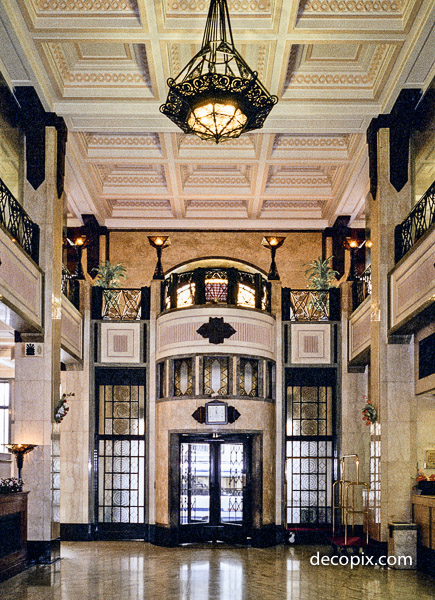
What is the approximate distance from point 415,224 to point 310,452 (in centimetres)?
593

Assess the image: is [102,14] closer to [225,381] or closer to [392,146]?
[392,146]

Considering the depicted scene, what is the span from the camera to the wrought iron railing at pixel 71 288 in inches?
578

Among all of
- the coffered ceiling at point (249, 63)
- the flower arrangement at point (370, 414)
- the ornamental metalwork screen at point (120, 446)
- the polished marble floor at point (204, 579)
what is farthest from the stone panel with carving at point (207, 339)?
the polished marble floor at point (204, 579)

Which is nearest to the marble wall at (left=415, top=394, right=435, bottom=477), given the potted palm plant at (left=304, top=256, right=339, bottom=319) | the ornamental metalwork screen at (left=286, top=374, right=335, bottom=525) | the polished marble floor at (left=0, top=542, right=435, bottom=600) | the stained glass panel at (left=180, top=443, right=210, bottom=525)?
the polished marble floor at (left=0, top=542, right=435, bottom=600)

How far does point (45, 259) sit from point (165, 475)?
4.85 meters

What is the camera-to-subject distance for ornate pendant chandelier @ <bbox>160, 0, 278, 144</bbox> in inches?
336

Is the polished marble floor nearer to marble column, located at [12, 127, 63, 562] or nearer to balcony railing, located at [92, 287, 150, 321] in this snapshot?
marble column, located at [12, 127, 63, 562]

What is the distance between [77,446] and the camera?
1548 centimetres

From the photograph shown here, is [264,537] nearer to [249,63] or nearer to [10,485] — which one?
[10,485]

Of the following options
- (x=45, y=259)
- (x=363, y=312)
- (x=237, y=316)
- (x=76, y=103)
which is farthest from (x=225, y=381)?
(x=76, y=103)

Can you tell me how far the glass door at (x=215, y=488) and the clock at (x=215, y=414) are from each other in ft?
1.81

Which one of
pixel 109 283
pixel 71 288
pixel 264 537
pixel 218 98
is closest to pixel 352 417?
pixel 264 537

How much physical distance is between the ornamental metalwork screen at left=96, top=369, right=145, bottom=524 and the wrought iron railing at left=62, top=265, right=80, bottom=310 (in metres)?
1.45

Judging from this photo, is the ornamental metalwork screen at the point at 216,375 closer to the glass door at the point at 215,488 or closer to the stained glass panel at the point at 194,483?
the glass door at the point at 215,488
